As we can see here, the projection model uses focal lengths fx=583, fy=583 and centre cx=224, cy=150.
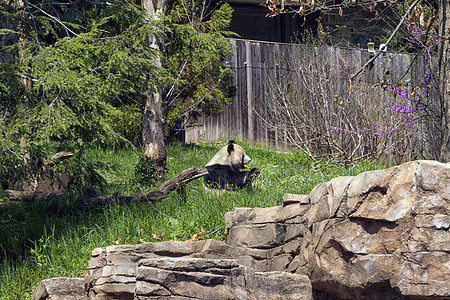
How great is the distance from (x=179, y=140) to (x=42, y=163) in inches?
277

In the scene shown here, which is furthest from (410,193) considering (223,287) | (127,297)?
(127,297)

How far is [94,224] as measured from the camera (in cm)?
784

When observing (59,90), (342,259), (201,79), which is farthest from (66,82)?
(201,79)

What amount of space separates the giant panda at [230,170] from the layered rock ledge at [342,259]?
2.80m

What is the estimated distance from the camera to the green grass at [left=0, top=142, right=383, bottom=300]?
6.94m

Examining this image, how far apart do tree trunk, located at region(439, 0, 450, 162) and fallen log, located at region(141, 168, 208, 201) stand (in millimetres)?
3276

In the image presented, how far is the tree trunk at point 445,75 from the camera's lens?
20.5 ft

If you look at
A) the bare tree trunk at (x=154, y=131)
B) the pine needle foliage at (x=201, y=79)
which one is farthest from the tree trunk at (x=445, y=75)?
the pine needle foliage at (x=201, y=79)

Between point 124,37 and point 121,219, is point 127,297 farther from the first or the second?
point 124,37

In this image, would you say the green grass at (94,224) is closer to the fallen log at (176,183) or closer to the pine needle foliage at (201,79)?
Result: the fallen log at (176,183)

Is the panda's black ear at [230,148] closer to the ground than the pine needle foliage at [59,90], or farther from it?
closer to the ground

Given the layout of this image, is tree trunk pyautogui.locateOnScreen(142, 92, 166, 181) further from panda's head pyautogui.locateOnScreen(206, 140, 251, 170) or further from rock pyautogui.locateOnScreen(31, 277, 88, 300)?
rock pyautogui.locateOnScreen(31, 277, 88, 300)

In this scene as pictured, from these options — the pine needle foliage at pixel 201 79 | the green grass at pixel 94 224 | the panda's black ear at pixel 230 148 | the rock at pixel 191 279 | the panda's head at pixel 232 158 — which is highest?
the pine needle foliage at pixel 201 79

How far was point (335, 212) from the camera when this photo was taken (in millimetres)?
5062
